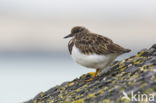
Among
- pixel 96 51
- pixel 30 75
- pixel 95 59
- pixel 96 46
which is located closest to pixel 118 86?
pixel 95 59

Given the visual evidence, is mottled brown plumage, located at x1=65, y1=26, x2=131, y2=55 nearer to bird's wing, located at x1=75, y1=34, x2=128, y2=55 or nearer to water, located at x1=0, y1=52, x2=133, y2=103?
bird's wing, located at x1=75, y1=34, x2=128, y2=55

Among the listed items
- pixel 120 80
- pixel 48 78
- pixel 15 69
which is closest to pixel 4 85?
pixel 48 78

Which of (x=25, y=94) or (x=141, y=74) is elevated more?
(x=25, y=94)

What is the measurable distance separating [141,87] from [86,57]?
3.87m

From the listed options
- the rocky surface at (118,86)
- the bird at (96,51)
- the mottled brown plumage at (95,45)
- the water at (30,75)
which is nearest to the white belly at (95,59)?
the bird at (96,51)

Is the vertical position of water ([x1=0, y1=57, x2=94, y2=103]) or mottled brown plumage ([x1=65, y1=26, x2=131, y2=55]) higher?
water ([x1=0, y1=57, x2=94, y2=103])

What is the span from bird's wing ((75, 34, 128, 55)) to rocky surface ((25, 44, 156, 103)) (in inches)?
21.7

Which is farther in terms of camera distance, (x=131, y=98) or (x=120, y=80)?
(x=120, y=80)

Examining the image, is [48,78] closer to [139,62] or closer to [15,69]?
[15,69]

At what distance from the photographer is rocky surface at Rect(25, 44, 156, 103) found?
12.2 meters

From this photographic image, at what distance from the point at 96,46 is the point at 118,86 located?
125 inches

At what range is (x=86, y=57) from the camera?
1595 centimetres

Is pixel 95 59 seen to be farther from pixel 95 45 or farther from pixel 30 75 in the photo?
pixel 30 75

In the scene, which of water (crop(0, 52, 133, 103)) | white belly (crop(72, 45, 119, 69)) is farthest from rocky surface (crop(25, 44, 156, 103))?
water (crop(0, 52, 133, 103))
